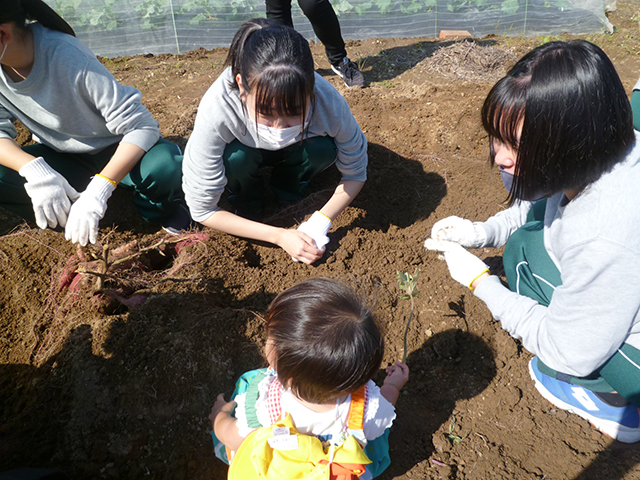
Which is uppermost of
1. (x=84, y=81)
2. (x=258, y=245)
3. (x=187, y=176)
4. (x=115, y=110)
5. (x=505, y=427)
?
(x=84, y=81)

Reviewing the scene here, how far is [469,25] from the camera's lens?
12.7 feet

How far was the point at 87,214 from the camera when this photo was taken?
1.74 m

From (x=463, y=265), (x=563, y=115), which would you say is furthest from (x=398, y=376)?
(x=563, y=115)

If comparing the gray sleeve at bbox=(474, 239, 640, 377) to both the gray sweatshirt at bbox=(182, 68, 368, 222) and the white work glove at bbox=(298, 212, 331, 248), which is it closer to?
the white work glove at bbox=(298, 212, 331, 248)

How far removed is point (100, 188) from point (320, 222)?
93 centimetres

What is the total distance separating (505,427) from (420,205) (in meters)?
1.14

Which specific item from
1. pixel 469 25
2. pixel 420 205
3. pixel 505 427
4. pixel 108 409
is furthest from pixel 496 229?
pixel 469 25

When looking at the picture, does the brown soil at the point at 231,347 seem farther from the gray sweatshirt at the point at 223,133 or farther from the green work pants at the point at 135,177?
the gray sweatshirt at the point at 223,133

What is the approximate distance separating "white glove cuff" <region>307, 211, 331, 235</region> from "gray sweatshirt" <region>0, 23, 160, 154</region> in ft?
2.68

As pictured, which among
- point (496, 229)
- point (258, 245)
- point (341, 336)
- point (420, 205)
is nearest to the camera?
point (341, 336)

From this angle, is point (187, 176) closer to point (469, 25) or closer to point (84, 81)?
point (84, 81)

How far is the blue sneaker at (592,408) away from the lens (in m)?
1.40

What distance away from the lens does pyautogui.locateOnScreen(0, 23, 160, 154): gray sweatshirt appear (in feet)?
5.54

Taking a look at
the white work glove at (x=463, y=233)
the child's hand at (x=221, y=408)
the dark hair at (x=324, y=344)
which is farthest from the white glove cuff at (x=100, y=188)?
the white work glove at (x=463, y=233)
